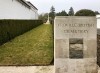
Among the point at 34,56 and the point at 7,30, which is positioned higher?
the point at 7,30

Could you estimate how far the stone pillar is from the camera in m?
6.52

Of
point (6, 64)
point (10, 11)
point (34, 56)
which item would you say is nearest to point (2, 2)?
point (10, 11)

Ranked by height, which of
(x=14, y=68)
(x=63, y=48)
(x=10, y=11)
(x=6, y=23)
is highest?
(x=10, y=11)

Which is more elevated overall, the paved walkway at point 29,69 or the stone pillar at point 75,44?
the stone pillar at point 75,44

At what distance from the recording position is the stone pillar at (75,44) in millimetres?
6520

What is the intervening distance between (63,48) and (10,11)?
18.2 metres

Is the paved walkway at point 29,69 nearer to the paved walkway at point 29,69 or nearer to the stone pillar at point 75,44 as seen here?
the paved walkway at point 29,69

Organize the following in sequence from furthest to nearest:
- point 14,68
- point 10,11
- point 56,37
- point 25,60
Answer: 1. point 10,11
2. point 25,60
3. point 14,68
4. point 56,37

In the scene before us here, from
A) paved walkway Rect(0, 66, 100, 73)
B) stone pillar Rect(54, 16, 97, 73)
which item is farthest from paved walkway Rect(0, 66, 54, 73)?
stone pillar Rect(54, 16, 97, 73)

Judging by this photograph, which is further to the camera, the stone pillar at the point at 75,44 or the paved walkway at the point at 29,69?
the paved walkway at the point at 29,69

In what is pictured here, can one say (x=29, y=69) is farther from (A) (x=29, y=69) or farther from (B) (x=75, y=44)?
(B) (x=75, y=44)

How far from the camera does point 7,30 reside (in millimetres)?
16109

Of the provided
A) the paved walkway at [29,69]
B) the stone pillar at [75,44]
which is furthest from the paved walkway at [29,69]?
the stone pillar at [75,44]

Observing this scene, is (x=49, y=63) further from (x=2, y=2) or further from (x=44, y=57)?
(x=2, y=2)
